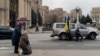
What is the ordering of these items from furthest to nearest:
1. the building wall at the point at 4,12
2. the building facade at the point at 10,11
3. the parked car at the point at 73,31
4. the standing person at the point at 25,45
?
the building facade at the point at 10,11, the building wall at the point at 4,12, the parked car at the point at 73,31, the standing person at the point at 25,45

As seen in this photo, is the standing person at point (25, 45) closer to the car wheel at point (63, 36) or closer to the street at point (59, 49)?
the street at point (59, 49)

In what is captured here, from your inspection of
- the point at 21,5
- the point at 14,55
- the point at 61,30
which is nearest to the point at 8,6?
the point at 21,5

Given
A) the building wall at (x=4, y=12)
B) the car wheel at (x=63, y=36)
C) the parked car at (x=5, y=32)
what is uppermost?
the building wall at (x=4, y=12)

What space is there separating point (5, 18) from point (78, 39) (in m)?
41.2

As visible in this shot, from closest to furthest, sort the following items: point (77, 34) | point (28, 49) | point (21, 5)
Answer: point (28, 49), point (77, 34), point (21, 5)

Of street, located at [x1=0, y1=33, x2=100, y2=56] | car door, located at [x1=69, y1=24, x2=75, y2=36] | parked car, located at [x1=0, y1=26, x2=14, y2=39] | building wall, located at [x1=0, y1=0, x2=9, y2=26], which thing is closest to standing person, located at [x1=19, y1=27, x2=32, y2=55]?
street, located at [x1=0, y1=33, x2=100, y2=56]

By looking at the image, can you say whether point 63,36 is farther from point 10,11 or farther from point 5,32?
point 10,11

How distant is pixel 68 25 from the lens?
3158cm

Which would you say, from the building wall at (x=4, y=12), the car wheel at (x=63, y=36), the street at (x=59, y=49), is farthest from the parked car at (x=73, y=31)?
the building wall at (x=4, y=12)

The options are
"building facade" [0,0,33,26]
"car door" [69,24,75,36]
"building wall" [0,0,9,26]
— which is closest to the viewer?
"car door" [69,24,75,36]

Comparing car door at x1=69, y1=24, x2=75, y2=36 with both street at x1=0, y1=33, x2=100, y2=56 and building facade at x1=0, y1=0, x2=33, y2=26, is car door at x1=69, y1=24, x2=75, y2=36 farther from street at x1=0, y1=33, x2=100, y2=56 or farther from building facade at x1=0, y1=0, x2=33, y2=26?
building facade at x1=0, y1=0, x2=33, y2=26

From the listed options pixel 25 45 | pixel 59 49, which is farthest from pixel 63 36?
pixel 25 45

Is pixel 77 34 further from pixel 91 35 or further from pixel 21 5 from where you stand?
pixel 21 5

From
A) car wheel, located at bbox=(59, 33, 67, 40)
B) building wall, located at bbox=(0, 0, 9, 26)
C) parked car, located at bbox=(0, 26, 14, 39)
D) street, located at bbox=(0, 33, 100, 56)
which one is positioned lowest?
street, located at bbox=(0, 33, 100, 56)
